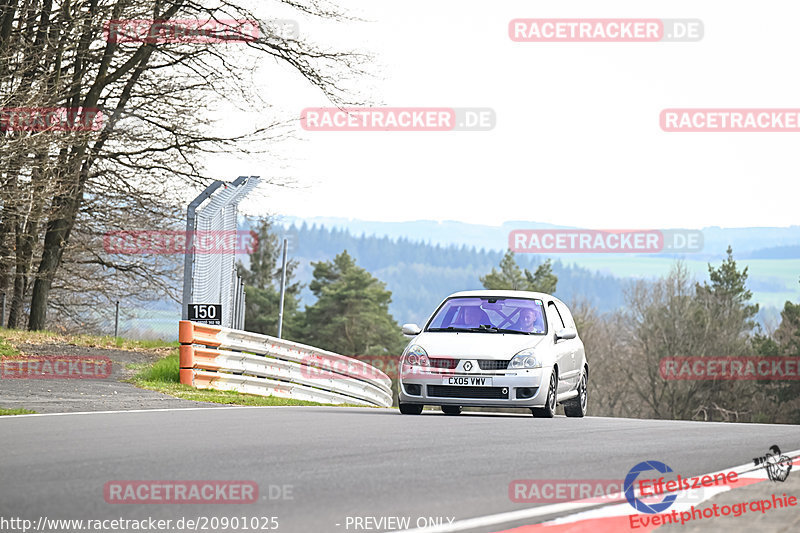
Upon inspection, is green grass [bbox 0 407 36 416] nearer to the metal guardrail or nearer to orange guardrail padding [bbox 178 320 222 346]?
orange guardrail padding [bbox 178 320 222 346]

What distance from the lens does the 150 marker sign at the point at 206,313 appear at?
17.5 meters

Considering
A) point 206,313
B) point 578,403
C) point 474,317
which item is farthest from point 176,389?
point 578,403

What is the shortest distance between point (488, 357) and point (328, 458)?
18.4ft

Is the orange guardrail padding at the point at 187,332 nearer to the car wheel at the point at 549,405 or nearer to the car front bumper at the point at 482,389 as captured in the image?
the car front bumper at the point at 482,389

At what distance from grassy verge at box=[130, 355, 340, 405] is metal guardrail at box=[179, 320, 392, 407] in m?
0.31

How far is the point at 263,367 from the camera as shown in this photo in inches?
746

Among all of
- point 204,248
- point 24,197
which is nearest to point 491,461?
point 204,248

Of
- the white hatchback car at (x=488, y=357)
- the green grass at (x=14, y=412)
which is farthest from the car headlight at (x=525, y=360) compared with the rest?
the green grass at (x=14, y=412)

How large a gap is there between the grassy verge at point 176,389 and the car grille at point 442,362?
11.6 feet

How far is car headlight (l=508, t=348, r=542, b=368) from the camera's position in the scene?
43.3 ft

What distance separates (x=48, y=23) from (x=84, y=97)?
9.99 ft

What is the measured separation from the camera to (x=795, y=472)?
7707 mm

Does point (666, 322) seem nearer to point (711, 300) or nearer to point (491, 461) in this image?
point (711, 300)

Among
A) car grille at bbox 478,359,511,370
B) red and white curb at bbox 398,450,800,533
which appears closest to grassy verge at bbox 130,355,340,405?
car grille at bbox 478,359,511,370
